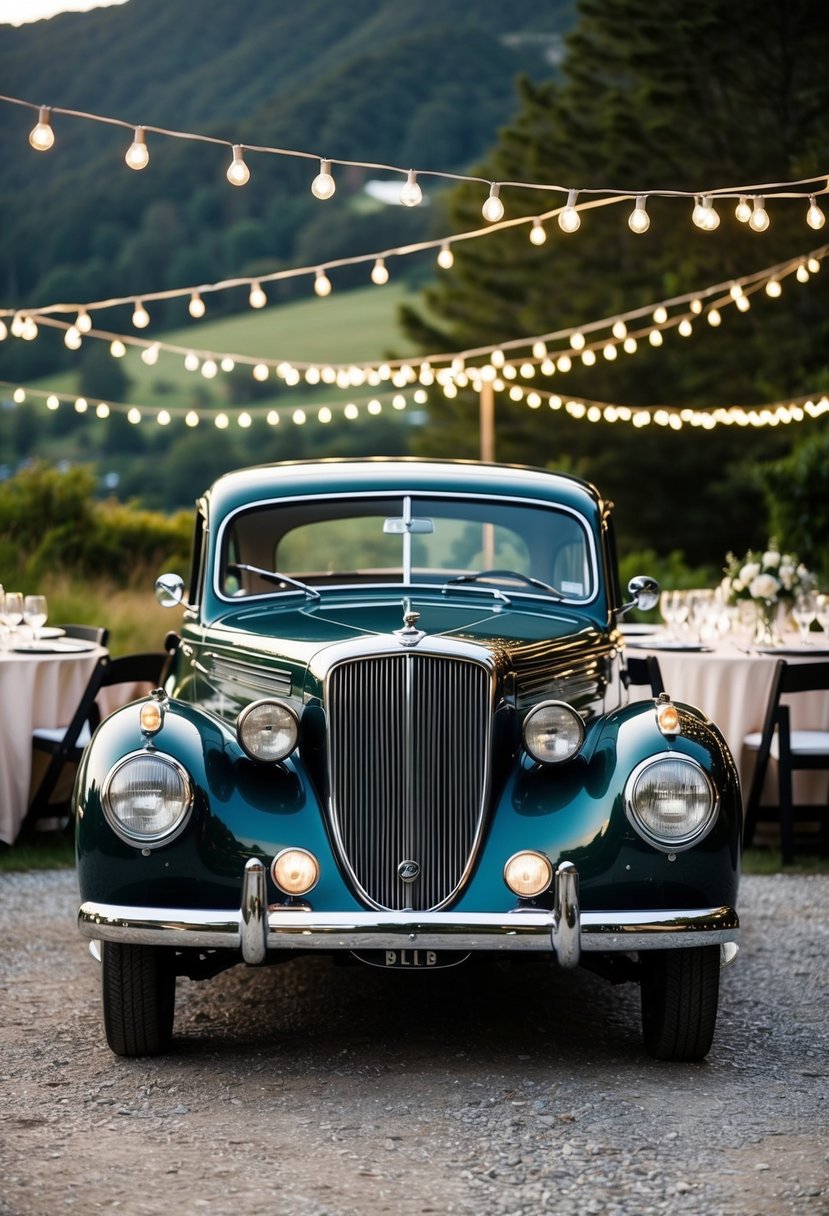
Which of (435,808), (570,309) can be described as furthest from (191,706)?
(570,309)

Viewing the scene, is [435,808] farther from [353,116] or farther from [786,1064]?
[353,116]

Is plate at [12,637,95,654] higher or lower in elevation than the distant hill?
lower

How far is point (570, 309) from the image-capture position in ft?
107

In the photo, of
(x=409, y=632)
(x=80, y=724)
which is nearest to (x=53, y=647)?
(x=80, y=724)

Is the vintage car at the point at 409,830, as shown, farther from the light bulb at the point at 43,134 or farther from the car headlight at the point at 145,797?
the light bulb at the point at 43,134

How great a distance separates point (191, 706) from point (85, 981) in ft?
4.36

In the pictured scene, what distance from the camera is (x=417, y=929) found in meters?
4.07

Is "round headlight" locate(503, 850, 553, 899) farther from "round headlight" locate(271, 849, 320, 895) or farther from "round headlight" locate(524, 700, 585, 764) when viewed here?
"round headlight" locate(271, 849, 320, 895)

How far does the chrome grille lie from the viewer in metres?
4.27

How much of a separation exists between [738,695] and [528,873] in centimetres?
370

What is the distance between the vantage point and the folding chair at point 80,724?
23.6ft

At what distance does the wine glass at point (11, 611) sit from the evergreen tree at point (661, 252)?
1617 centimetres

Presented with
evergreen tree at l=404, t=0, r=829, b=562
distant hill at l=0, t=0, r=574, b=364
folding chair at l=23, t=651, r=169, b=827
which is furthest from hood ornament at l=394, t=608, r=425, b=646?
distant hill at l=0, t=0, r=574, b=364

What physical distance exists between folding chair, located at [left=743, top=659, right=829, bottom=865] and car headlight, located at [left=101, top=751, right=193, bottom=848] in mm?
3755
